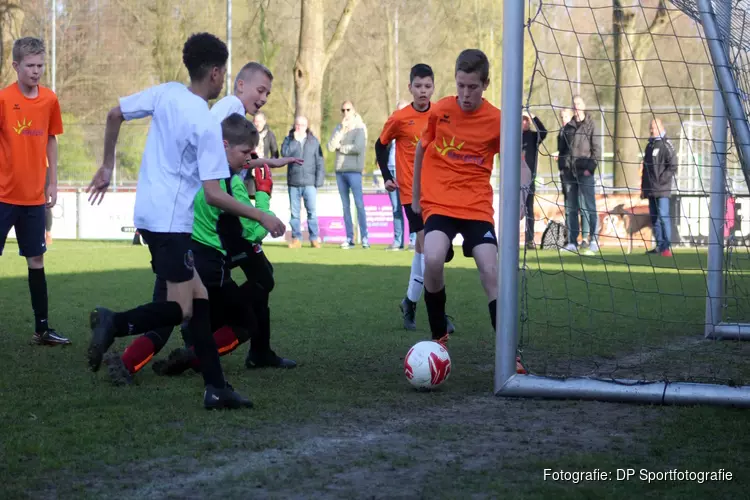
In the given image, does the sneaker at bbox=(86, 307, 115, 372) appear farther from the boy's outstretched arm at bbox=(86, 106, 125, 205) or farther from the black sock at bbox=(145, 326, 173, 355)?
the boy's outstretched arm at bbox=(86, 106, 125, 205)

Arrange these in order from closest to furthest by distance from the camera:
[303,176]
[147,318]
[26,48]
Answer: [147,318] → [26,48] → [303,176]

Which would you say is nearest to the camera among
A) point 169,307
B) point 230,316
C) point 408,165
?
point 169,307

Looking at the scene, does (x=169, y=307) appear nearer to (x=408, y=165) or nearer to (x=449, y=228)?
(x=449, y=228)

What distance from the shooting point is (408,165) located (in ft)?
26.1

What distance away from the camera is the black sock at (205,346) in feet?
15.0

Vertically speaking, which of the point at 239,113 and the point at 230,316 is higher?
the point at 239,113

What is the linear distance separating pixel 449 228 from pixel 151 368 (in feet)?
6.28

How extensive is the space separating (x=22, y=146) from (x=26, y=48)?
685 mm

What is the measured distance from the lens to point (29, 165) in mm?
6723

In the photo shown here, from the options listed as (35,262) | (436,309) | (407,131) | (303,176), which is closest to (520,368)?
(436,309)

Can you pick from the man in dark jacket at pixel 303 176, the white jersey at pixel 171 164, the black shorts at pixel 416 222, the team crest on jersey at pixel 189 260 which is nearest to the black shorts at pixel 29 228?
the white jersey at pixel 171 164

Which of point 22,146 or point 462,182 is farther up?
point 22,146

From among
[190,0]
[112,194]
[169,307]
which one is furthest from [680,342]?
[190,0]

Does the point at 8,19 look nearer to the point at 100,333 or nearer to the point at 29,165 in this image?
the point at 29,165
